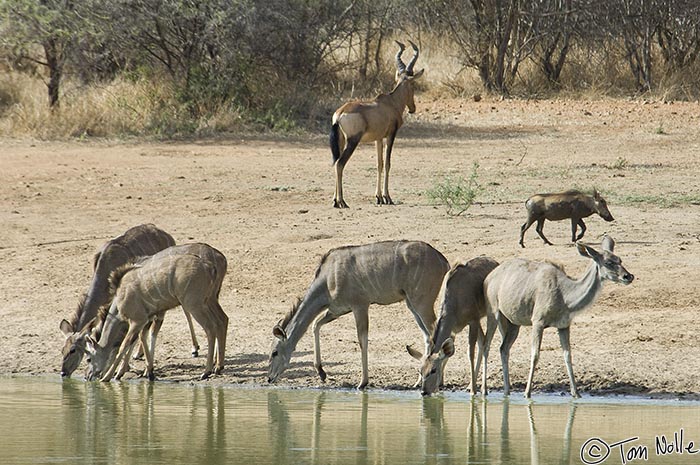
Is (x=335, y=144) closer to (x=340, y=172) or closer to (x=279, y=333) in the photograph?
(x=340, y=172)

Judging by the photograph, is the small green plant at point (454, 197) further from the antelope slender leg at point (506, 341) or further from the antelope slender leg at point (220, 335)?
the antelope slender leg at point (506, 341)

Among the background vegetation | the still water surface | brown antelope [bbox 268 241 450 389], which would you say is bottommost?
the still water surface

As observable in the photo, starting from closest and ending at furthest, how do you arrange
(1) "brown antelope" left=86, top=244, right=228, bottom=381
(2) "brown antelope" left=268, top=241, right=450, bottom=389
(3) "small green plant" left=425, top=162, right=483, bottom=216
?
(2) "brown antelope" left=268, top=241, right=450, bottom=389 < (1) "brown antelope" left=86, top=244, right=228, bottom=381 < (3) "small green plant" left=425, top=162, right=483, bottom=216

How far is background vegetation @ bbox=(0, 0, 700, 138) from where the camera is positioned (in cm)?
2206

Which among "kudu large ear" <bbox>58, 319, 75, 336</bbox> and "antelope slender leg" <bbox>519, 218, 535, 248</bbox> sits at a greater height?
"antelope slender leg" <bbox>519, 218, 535, 248</bbox>

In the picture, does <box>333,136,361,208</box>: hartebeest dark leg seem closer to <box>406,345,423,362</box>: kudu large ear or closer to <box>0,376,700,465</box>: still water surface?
<box>0,376,700,465</box>: still water surface

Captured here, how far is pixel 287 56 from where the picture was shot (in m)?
24.0

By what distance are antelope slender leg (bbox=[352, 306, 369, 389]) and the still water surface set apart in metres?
0.14

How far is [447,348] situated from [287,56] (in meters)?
15.1

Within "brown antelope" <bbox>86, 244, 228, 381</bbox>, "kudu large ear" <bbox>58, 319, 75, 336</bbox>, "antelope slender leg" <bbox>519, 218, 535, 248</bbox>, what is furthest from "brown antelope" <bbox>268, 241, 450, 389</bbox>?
"antelope slender leg" <bbox>519, 218, 535, 248</bbox>

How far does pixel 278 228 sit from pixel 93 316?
12.7 feet

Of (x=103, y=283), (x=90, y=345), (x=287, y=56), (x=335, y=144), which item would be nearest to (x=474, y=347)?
(x=90, y=345)

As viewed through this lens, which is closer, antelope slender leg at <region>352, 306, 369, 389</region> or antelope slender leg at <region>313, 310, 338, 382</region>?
antelope slender leg at <region>352, 306, 369, 389</region>

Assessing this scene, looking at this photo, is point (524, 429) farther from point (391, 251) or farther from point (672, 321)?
point (672, 321)
